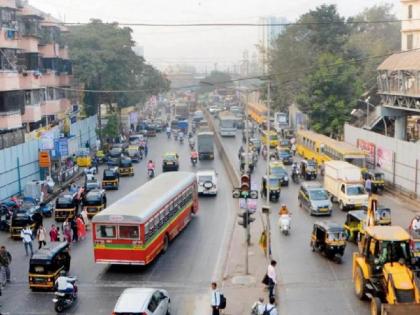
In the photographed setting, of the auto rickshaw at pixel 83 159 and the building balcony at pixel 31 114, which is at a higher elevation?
the building balcony at pixel 31 114

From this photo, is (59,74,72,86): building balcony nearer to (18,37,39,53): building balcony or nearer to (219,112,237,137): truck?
(18,37,39,53): building balcony

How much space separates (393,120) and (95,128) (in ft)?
108

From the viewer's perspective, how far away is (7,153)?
40.7 meters

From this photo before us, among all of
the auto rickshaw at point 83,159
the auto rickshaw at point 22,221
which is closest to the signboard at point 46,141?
the auto rickshaw at point 83,159

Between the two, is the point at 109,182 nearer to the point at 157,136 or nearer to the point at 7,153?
the point at 7,153

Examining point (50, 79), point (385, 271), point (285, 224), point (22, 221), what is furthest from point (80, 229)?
point (50, 79)

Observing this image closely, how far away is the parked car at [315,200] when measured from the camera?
35094 mm

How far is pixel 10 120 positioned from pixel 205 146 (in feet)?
71.0

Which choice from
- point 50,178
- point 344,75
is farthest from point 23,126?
point 344,75

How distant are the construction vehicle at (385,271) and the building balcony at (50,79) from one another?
45489 millimetres

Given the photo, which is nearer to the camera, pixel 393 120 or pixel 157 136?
pixel 393 120

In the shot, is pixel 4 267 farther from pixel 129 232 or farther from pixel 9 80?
pixel 9 80

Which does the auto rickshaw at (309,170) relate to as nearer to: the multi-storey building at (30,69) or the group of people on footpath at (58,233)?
the group of people on footpath at (58,233)

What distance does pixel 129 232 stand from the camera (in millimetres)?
24406
